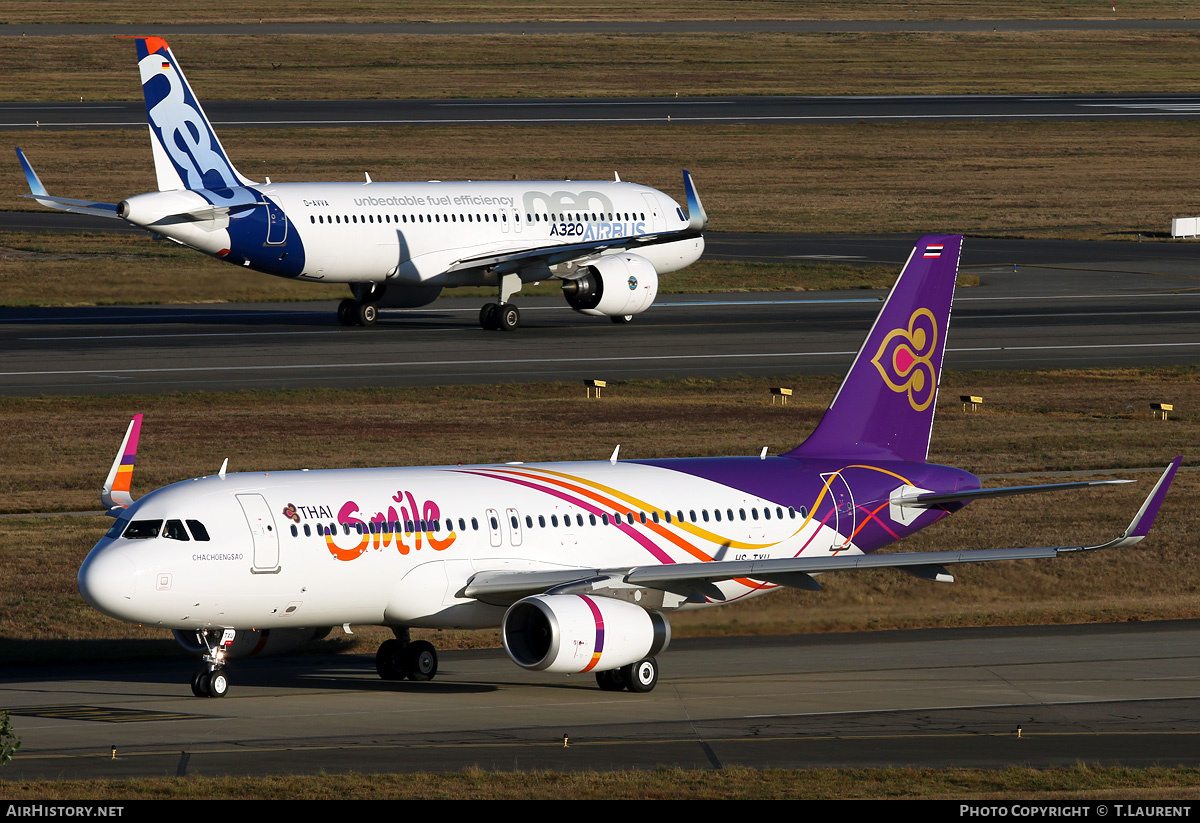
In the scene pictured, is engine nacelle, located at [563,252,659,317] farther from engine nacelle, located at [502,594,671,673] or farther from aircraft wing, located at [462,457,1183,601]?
engine nacelle, located at [502,594,671,673]

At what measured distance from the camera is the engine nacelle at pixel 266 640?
32469mm

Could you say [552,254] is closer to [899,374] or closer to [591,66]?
[899,374]

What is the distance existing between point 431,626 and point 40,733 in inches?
267

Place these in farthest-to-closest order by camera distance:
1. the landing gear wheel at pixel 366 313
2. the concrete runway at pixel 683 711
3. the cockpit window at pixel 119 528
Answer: the landing gear wheel at pixel 366 313 < the cockpit window at pixel 119 528 < the concrete runway at pixel 683 711

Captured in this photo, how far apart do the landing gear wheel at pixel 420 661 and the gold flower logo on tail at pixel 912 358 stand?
1091 cm

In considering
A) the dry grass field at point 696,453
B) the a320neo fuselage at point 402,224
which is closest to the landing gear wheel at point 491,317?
the a320neo fuselage at point 402,224

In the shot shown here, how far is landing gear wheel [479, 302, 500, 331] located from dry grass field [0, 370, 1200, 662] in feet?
47.2

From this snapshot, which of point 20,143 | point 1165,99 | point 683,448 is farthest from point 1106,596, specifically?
point 1165,99

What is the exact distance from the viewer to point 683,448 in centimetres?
5416

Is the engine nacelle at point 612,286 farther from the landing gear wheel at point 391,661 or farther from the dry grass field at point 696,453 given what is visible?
the landing gear wheel at point 391,661

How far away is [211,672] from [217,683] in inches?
8.6

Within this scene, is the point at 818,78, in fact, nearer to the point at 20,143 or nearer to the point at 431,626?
the point at 20,143

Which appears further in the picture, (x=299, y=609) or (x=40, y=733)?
(x=299, y=609)

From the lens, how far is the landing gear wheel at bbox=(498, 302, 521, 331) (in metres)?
79.3
